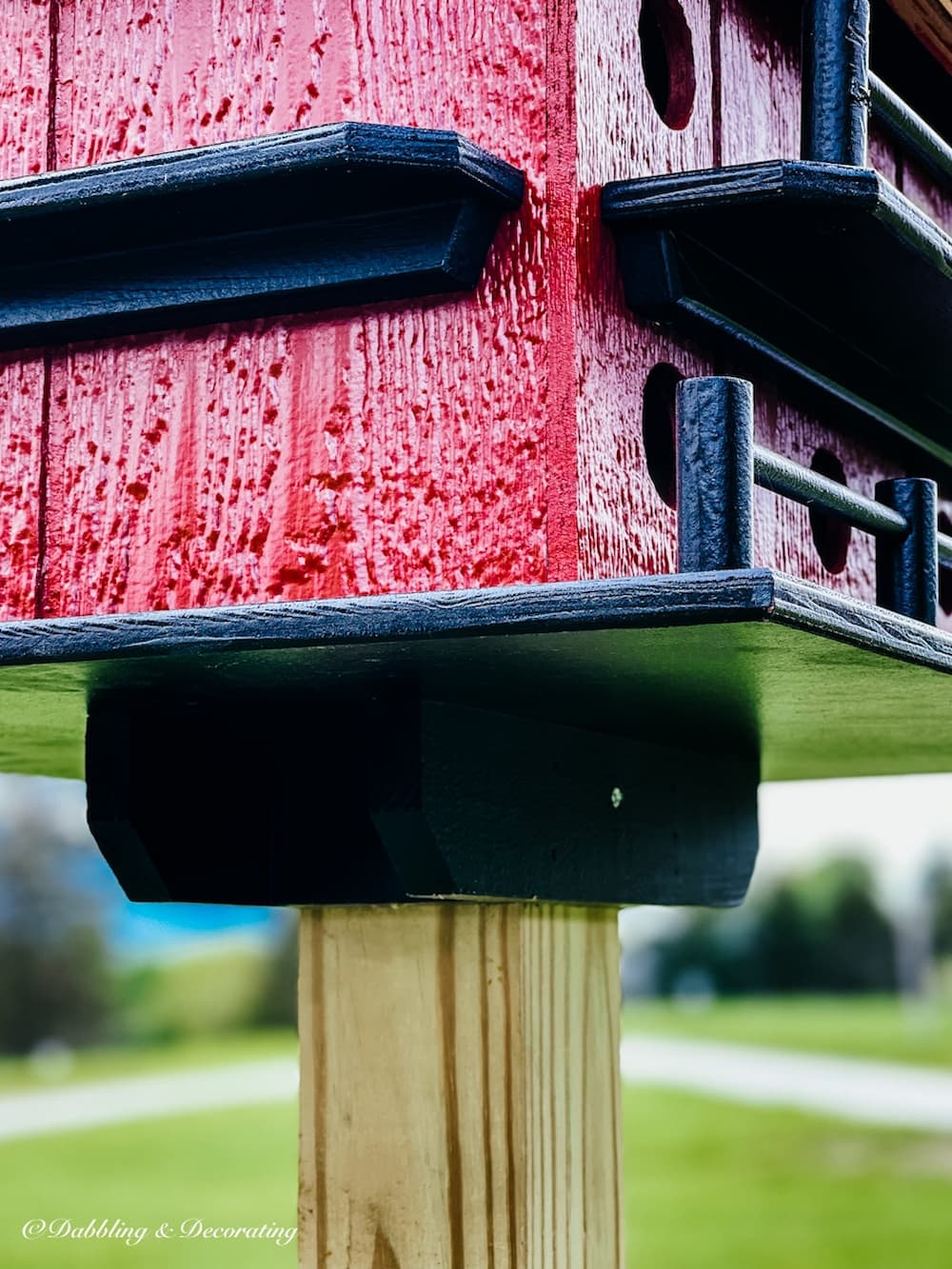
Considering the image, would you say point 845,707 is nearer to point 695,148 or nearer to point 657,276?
point 657,276

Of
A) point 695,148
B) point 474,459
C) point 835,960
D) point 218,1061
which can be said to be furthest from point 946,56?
point 835,960

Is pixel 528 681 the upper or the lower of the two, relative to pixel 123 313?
lower

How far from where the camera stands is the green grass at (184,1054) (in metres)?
9.67

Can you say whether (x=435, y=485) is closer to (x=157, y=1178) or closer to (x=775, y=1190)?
(x=157, y=1178)

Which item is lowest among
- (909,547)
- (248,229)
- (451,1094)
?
(451,1094)

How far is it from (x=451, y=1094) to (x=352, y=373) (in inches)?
21.3

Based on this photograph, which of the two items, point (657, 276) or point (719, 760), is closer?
point (657, 276)

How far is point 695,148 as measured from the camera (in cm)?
133

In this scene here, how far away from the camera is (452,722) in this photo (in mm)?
1168

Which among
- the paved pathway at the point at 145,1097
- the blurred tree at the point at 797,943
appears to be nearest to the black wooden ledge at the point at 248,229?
the paved pathway at the point at 145,1097

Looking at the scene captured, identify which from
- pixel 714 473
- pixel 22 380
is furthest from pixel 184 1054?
pixel 714 473

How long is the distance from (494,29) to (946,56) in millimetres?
717

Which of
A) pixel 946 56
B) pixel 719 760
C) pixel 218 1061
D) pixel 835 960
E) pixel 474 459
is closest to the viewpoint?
pixel 474 459

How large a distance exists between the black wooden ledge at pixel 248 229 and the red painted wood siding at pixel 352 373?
0.02 metres
